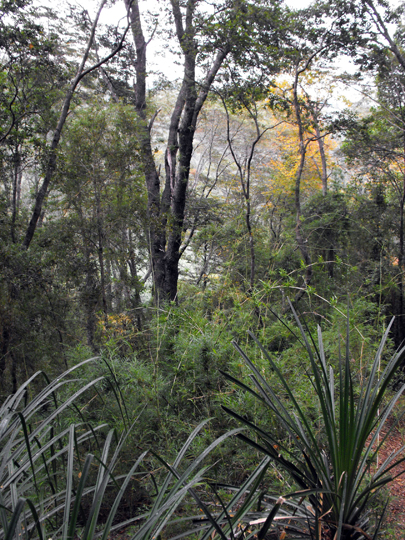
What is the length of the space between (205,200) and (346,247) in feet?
13.1

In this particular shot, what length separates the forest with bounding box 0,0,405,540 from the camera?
3.87ft

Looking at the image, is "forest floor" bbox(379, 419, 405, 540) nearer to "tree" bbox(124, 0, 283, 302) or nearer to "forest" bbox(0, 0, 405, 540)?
"forest" bbox(0, 0, 405, 540)

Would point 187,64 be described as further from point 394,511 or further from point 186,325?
point 394,511

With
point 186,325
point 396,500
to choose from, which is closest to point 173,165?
point 186,325

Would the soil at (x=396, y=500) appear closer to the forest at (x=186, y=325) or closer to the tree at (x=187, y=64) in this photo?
the forest at (x=186, y=325)

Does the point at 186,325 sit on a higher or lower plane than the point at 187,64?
lower

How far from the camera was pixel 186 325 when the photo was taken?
274 centimetres

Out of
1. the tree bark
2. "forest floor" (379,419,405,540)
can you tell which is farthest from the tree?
"forest floor" (379,419,405,540)

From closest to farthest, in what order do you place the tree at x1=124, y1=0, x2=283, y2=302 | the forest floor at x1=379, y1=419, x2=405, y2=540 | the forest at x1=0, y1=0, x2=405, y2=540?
the forest at x1=0, y1=0, x2=405, y2=540 → the forest floor at x1=379, y1=419, x2=405, y2=540 → the tree at x1=124, y1=0, x2=283, y2=302

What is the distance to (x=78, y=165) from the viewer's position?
223 inches

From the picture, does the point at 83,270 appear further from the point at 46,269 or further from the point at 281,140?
the point at 281,140

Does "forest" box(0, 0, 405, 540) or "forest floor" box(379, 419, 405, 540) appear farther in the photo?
"forest floor" box(379, 419, 405, 540)

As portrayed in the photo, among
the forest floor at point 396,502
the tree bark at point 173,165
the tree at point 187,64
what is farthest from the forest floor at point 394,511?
the tree bark at point 173,165

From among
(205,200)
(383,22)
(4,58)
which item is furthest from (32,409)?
(205,200)
